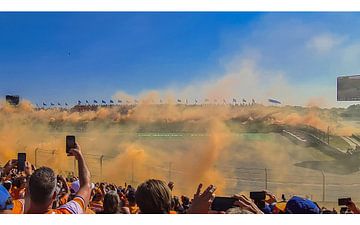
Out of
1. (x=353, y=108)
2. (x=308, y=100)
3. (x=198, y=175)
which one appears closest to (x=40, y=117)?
(x=198, y=175)

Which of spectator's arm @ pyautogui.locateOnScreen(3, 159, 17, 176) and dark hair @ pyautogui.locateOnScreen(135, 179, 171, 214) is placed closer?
dark hair @ pyautogui.locateOnScreen(135, 179, 171, 214)

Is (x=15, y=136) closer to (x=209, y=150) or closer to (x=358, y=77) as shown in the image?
(x=209, y=150)

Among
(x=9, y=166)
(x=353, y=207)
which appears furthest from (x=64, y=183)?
(x=353, y=207)

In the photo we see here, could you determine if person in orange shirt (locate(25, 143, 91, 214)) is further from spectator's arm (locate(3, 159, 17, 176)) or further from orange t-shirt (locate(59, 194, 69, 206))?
spectator's arm (locate(3, 159, 17, 176))

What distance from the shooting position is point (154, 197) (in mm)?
2438

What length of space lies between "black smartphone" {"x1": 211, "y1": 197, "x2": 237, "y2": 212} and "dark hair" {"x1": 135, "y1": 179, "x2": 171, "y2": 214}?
1.46m

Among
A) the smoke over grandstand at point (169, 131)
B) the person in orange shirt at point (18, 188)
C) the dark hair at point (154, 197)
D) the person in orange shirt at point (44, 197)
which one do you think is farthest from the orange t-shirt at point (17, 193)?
the dark hair at point (154, 197)

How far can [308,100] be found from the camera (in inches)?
168

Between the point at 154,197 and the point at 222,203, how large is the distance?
1646mm

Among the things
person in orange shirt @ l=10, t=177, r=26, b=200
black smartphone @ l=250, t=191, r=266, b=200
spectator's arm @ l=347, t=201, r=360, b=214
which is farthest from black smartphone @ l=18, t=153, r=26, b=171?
spectator's arm @ l=347, t=201, r=360, b=214

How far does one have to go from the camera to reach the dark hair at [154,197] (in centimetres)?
244

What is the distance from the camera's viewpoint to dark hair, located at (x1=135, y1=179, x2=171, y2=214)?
2443 millimetres

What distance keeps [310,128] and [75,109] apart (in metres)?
1.76

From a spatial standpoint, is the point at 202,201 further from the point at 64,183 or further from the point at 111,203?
the point at 64,183
